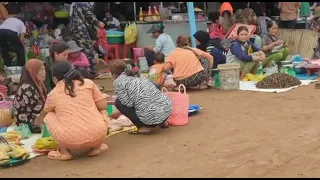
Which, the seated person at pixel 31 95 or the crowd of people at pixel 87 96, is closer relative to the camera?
the crowd of people at pixel 87 96

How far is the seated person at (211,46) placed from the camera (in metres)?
8.81

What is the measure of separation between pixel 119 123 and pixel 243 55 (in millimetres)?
3337

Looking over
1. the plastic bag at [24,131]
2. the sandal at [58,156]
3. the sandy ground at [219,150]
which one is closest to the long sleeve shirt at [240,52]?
the sandy ground at [219,150]

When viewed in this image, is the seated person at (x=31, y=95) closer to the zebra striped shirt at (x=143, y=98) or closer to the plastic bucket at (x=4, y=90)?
the zebra striped shirt at (x=143, y=98)

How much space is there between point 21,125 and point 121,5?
8.53 meters

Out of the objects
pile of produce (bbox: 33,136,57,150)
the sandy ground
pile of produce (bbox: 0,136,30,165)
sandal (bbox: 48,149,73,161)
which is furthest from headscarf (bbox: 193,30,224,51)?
pile of produce (bbox: 0,136,30,165)

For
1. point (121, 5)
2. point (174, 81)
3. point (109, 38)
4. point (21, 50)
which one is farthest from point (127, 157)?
point (121, 5)

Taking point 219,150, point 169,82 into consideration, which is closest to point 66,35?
point 169,82

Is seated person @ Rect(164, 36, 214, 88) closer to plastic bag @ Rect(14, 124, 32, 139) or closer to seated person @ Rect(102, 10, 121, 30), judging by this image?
plastic bag @ Rect(14, 124, 32, 139)

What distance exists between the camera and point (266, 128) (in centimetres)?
564

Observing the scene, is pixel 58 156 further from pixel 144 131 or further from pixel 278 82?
pixel 278 82

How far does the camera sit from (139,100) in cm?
545

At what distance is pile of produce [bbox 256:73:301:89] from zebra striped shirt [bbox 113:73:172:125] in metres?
2.87

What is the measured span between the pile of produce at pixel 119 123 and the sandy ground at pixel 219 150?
220 mm
